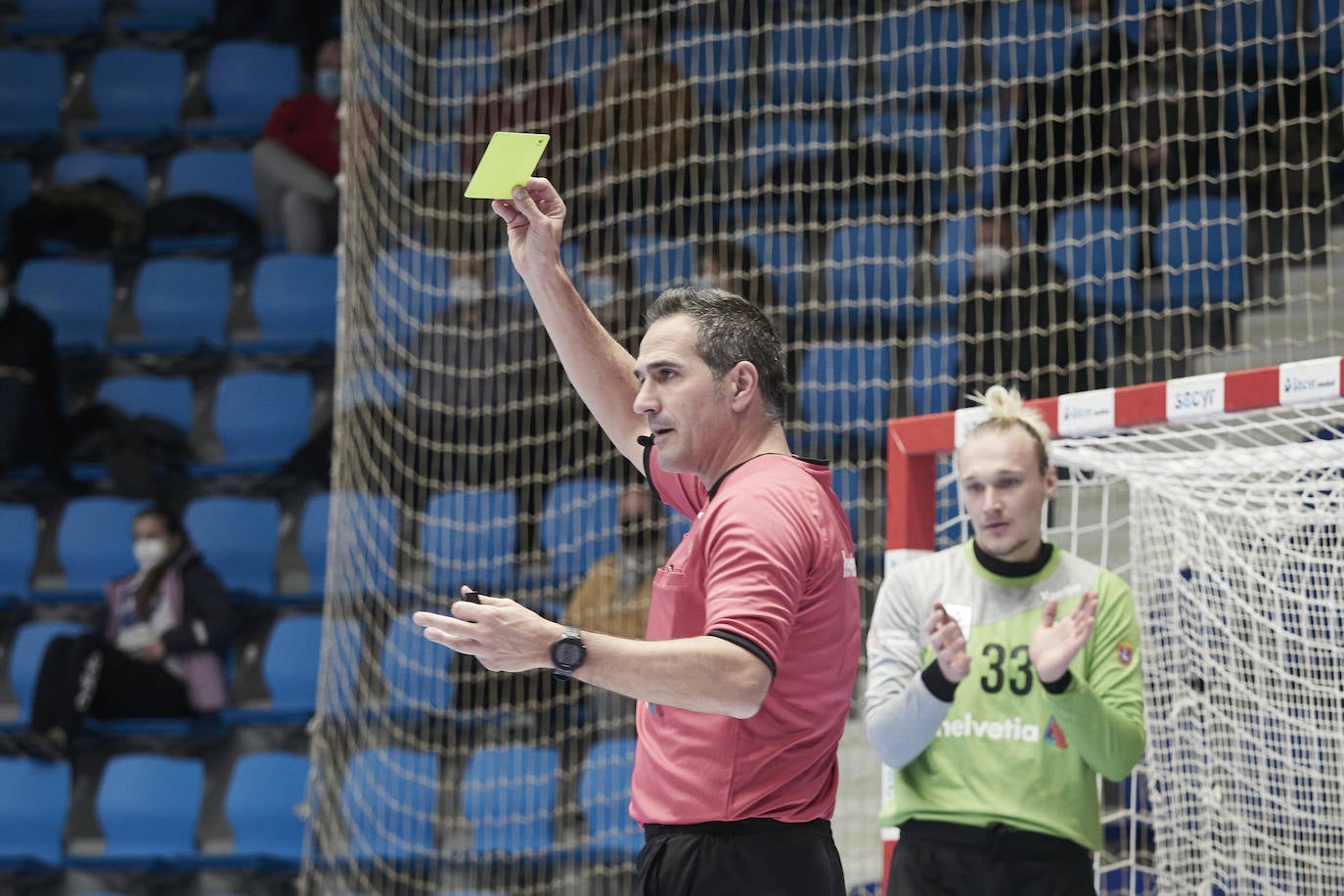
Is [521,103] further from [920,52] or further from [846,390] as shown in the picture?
[846,390]

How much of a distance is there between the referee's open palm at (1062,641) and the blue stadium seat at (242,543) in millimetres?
5820

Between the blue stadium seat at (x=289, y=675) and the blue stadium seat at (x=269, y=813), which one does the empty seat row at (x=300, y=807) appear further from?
the blue stadium seat at (x=289, y=675)

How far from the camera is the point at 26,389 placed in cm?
898

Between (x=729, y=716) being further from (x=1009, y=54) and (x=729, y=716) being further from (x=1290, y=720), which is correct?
(x=1009, y=54)

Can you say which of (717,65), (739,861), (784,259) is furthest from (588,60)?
(739,861)

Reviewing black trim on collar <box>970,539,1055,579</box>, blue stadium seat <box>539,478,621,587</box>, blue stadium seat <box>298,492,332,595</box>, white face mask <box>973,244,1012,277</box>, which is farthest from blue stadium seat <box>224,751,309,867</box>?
black trim on collar <box>970,539,1055,579</box>

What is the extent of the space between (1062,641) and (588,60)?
19.3 ft

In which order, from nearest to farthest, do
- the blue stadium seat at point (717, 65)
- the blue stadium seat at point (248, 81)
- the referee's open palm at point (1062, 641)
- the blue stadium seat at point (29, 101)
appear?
the referee's open palm at point (1062, 641), the blue stadium seat at point (717, 65), the blue stadium seat at point (248, 81), the blue stadium seat at point (29, 101)

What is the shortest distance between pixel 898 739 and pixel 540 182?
153 centimetres

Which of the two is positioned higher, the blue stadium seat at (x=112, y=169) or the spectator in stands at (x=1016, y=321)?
the blue stadium seat at (x=112, y=169)

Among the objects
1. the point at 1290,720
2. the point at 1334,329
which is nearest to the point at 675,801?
the point at 1290,720

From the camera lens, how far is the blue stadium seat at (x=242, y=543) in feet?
28.3

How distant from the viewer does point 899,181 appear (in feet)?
26.5

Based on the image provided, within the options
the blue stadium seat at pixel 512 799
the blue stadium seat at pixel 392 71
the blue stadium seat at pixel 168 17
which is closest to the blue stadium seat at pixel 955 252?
the blue stadium seat at pixel 512 799
